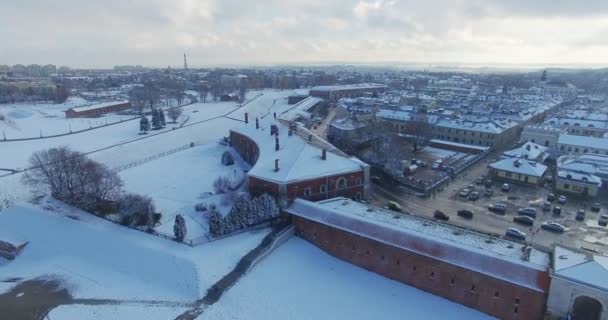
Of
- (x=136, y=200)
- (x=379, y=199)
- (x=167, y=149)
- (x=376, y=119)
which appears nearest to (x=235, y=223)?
(x=136, y=200)

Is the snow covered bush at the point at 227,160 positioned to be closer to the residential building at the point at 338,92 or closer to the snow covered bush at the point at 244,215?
the snow covered bush at the point at 244,215

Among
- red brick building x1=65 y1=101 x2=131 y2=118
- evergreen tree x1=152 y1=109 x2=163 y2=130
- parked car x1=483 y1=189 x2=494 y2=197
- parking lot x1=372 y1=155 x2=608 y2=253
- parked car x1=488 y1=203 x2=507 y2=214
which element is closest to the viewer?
parking lot x1=372 y1=155 x2=608 y2=253

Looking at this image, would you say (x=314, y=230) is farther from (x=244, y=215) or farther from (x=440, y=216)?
(x=440, y=216)

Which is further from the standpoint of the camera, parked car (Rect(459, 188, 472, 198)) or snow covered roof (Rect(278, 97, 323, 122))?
snow covered roof (Rect(278, 97, 323, 122))

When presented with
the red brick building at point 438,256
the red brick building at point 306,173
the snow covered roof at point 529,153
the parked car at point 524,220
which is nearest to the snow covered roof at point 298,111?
the red brick building at point 306,173

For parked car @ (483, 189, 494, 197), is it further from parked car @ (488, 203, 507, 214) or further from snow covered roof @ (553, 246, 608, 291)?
snow covered roof @ (553, 246, 608, 291)

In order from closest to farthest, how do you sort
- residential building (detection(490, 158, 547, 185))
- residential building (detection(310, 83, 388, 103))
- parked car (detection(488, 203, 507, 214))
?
parked car (detection(488, 203, 507, 214)), residential building (detection(490, 158, 547, 185)), residential building (detection(310, 83, 388, 103))

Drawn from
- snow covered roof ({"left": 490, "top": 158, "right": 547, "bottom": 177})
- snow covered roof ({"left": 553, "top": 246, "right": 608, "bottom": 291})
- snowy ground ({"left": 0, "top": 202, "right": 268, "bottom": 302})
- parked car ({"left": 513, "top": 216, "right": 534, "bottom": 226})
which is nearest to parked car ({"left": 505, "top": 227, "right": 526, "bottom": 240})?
parked car ({"left": 513, "top": 216, "right": 534, "bottom": 226})

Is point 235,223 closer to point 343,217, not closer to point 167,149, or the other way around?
point 343,217
